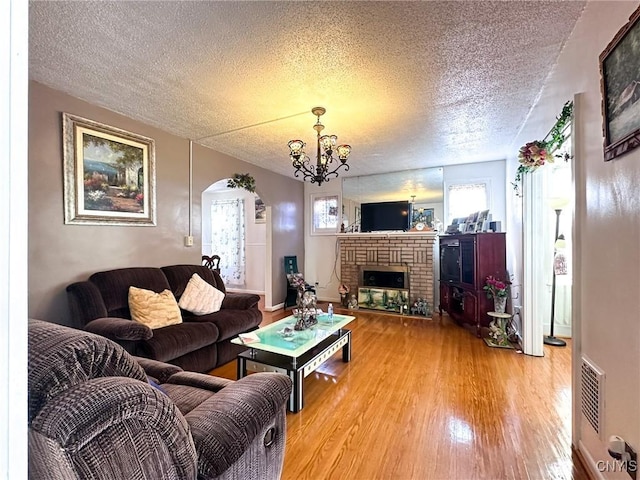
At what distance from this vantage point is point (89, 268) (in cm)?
262

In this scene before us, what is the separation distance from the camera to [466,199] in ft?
15.0

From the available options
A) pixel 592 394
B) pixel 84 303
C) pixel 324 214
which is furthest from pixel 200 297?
pixel 324 214

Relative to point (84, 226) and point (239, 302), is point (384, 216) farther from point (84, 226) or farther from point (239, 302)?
point (84, 226)

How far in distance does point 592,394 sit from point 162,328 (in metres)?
2.97

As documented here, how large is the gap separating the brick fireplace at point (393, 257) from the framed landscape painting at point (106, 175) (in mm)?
3286

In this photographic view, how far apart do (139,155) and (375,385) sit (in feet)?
Result: 10.8

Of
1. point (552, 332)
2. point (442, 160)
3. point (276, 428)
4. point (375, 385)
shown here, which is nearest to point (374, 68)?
point (276, 428)

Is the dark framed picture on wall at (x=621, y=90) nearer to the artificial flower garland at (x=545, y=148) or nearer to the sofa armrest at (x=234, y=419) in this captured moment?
the artificial flower garland at (x=545, y=148)

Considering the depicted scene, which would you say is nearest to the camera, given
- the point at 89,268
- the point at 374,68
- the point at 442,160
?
the point at 374,68

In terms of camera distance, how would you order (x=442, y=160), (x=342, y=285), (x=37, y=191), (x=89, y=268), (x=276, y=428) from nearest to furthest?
(x=276, y=428)
(x=37, y=191)
(x=89, y=268)
(x=442, y=160)
(x=342, y=285)

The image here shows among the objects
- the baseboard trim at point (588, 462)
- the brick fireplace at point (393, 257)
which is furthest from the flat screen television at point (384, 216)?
the baseboard trim at point (588, 462)

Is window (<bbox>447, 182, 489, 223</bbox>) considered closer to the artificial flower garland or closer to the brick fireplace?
the brick fireplace

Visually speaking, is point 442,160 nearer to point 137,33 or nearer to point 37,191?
point 137,33

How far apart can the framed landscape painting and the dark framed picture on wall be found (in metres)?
3.66
